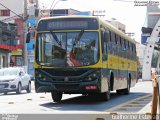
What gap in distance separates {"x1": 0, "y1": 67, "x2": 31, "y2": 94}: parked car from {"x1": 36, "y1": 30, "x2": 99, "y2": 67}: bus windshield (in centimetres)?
1093

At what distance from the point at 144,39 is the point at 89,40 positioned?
71.9m

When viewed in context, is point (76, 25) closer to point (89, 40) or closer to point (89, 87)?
point (89, 40)

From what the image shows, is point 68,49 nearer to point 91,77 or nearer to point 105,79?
point 91,77

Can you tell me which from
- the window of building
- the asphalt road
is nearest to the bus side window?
the asphalt road

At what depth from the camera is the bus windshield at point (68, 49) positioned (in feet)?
61.0

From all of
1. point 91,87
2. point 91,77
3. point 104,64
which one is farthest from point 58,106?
point 104,64

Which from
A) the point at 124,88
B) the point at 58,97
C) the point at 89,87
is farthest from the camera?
the point at 124,88

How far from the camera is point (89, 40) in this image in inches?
739

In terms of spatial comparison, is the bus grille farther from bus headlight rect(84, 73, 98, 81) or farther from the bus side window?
the bus side window

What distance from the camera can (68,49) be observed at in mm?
18672

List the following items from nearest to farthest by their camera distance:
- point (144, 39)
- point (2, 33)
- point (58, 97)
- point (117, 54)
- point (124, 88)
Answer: point (58, 97)
point (117, 54)
point (124, 88)
point (2, 33)
point (144, 39)

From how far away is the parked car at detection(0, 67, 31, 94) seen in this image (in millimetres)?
29453

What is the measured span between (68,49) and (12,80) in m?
11.6

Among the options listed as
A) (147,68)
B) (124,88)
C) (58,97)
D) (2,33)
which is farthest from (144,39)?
(58,97)
